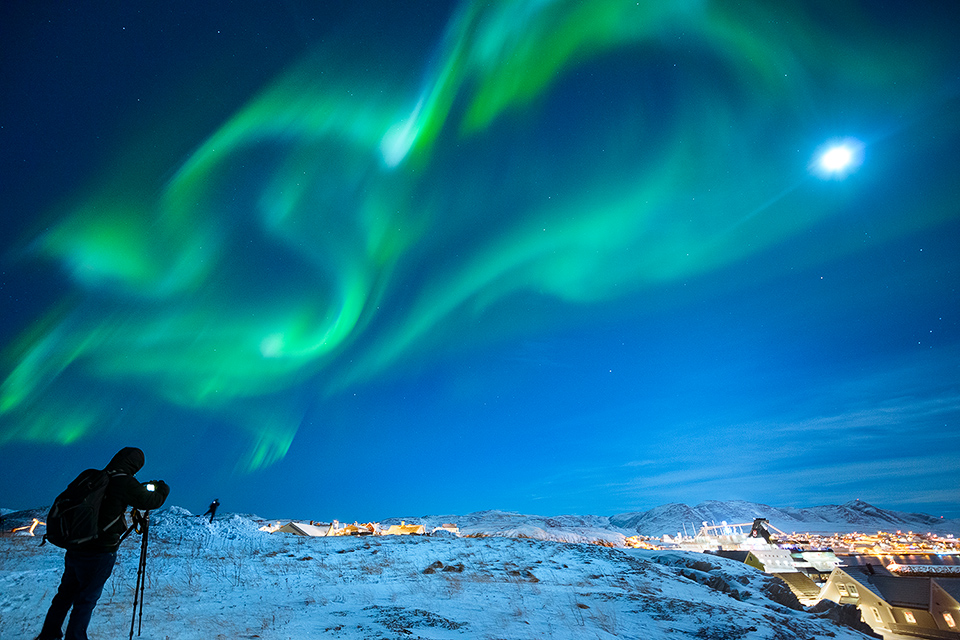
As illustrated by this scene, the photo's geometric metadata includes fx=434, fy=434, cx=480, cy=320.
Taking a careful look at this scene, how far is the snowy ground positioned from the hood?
10.7ft

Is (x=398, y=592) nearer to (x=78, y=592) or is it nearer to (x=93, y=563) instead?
(x=78, y=592)

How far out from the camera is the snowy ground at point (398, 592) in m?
8.80

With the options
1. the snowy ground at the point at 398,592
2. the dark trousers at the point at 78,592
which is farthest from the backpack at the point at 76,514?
the snowy ground at the point at 398,592

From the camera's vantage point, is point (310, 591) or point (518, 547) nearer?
point (310, 591)

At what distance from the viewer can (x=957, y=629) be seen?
44281 millimetres

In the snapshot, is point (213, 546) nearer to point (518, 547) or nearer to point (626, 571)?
point (518, 547)

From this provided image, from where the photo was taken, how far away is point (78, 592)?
597 cm

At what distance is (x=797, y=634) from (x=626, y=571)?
6.50 metres

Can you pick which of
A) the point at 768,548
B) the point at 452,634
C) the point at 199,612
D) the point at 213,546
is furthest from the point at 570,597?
the point at 768,548

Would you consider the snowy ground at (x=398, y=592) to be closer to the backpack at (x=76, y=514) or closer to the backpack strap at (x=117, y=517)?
the backpack strap at (x=117, y=517)

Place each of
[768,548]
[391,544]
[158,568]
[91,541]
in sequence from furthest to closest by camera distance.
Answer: [768,548] → [391,544] → [158,568] → [91,541]

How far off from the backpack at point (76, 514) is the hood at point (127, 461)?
0.34 metres

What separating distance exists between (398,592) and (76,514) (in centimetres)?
884

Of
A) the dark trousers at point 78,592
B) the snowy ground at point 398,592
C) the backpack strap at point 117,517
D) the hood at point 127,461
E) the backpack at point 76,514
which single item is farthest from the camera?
the snowy ground at point 398,592
